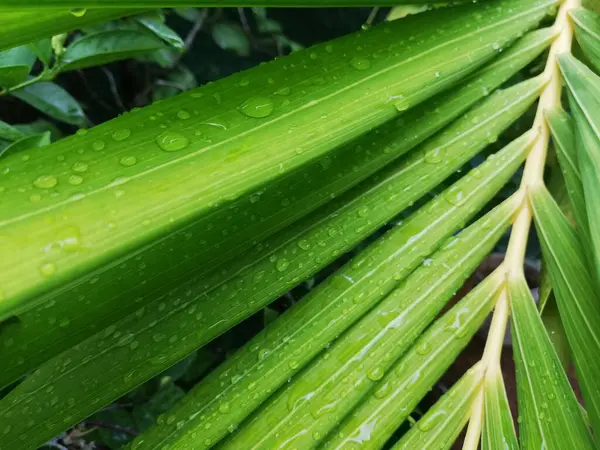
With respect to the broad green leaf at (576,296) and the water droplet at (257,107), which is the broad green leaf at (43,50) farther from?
the broad green leaf at (576,296)

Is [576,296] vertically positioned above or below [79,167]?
below

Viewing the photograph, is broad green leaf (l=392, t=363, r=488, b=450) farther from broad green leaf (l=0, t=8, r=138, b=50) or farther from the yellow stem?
broad green leaf (l=0, t=8, r=138, b=50)

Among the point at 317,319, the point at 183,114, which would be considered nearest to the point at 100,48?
the point at 183,114

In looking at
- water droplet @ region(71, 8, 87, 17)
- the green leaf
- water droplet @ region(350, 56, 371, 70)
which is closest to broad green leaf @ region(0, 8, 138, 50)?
water droplet @ region(71, 8, 87, 17)

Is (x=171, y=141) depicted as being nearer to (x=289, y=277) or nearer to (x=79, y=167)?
(x=79, y=167)

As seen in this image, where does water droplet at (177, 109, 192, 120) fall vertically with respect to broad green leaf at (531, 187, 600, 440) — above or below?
above

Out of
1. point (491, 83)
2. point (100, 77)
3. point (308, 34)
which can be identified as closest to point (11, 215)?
point (491, 83)

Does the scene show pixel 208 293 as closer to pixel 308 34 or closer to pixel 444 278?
pixel 444 278
